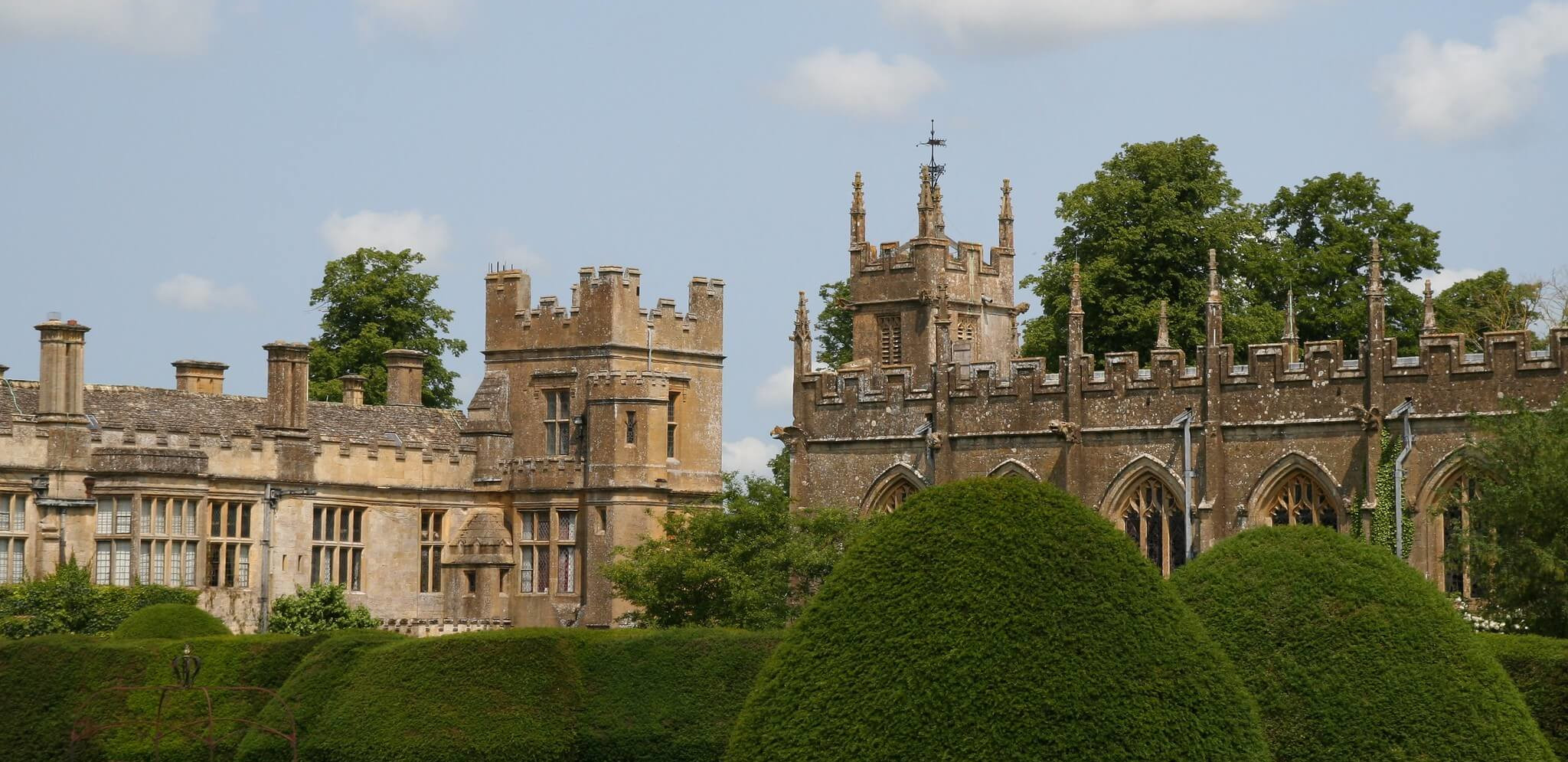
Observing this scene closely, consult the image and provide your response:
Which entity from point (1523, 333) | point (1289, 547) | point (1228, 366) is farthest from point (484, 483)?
point (1289, 547)

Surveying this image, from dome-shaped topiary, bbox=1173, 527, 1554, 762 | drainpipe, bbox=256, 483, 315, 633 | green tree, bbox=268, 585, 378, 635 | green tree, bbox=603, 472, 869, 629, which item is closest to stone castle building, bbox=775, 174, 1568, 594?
green tree, bbox=603, 472, 869, 629

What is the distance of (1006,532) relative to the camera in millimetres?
14445

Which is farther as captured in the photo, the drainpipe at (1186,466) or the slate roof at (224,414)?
the slate roof at (224,414)

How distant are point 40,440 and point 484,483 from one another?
34.5ft

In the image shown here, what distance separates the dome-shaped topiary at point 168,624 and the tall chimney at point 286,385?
17380mm

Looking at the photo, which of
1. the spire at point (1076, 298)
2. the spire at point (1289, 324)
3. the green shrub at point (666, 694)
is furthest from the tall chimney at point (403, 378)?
the green shrub at point (666, 694)

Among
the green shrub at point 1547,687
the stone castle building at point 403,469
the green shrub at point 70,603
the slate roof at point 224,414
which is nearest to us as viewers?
the green shrub at point 1547,687

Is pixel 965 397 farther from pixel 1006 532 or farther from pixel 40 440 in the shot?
pixel 1006 532

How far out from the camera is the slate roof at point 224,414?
45.7 meters

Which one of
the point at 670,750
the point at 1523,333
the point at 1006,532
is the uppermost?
the point at 1523,333

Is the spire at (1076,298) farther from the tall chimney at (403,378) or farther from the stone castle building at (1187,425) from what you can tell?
the tall chimney at (403,378)

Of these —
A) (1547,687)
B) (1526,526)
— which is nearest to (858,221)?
(1526,526)

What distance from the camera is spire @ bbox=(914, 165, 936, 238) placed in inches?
2085

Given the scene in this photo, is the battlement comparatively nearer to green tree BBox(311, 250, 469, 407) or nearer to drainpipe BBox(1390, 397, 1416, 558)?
green tree BBox(311, 250, 469, 407)
